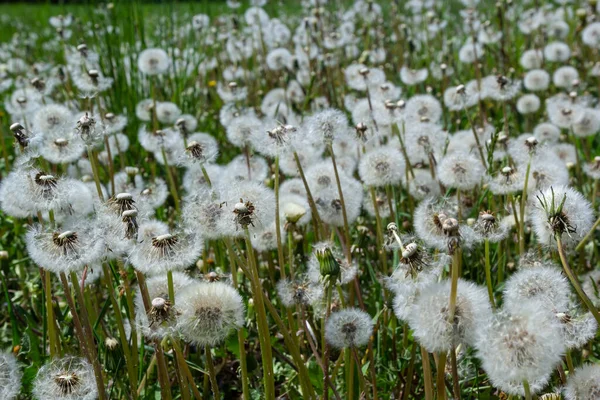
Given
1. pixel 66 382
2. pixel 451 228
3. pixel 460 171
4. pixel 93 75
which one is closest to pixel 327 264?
pixel 451 228

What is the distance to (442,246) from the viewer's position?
1521 millimetres

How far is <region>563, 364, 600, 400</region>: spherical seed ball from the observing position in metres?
1.37

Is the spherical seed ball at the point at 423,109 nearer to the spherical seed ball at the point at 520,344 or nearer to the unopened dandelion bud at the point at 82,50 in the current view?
the unopened dandelion bud at the point at 82,50

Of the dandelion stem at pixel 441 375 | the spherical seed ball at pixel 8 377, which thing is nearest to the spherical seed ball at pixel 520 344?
the dandelion stem at pixel 441 375

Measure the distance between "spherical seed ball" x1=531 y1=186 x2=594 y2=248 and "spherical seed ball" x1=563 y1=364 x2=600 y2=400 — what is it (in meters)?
0.30

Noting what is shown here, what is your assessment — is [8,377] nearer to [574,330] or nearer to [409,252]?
[409,252]

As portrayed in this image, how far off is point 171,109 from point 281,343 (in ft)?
5.56

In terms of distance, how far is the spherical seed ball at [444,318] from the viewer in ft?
3.85

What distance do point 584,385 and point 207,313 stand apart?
0.81 meters

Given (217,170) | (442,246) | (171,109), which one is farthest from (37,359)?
(171,109)

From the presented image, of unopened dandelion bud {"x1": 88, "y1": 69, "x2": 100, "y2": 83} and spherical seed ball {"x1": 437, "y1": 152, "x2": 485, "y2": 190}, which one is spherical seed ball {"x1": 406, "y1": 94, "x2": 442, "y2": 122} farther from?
unopened dandelion bud {"x1": 88, "y1": 69, "x2": 100, "y2": 83}

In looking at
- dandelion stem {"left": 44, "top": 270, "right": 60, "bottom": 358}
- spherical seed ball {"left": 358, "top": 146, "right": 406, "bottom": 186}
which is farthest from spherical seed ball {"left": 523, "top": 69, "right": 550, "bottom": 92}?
dandelion stem {"left": 44, "top": 270, "right": 60, "bottom": 358}

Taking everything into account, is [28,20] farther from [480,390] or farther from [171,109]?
[480,390]

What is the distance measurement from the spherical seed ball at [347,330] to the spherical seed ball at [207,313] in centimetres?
27
